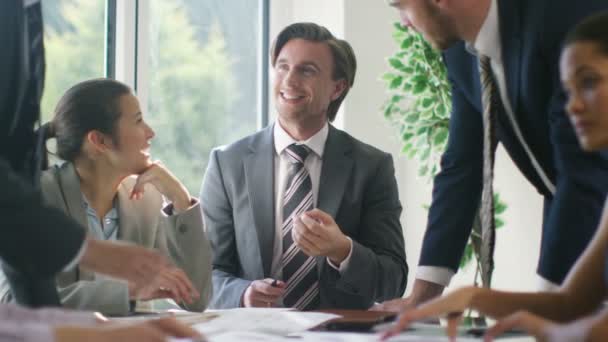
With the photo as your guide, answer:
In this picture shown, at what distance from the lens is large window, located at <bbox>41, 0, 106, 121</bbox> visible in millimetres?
2852

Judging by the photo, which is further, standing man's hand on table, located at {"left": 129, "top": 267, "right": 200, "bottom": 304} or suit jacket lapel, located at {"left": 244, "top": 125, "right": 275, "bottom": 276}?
suit jacket lapel, located at {"left": 244, "top": 125, "right": 275, "bottom": 276}

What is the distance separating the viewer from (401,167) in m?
3.65

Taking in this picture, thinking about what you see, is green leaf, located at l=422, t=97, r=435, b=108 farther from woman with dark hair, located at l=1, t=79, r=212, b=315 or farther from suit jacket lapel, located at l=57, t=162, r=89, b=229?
suit jacket lapel, located at l=57, t=162, r=89, b=229

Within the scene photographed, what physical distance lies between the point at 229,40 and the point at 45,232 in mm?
2623

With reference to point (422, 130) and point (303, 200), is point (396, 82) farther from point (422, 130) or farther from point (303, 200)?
point (303, 200)

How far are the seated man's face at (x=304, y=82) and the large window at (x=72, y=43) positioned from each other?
2.38ft

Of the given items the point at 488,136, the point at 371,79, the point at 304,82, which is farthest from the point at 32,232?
the point at 371,79

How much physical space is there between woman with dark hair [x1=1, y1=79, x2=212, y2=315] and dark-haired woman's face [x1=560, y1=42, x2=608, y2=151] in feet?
4.12

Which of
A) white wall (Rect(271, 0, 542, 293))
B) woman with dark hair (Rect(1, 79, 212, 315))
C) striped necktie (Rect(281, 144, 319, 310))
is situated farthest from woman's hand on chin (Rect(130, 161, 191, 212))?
white wall (Rect(271, 0, 542, 293))

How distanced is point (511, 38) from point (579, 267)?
511 millimetres

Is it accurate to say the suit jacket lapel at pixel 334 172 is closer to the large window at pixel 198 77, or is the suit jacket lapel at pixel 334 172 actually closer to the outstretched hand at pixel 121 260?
the large window at pixel 198 77

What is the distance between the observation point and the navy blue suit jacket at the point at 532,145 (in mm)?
1377

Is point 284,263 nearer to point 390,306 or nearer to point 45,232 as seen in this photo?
point 390,306

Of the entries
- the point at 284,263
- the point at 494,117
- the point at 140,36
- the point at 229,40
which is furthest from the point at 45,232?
the point at 229,40
